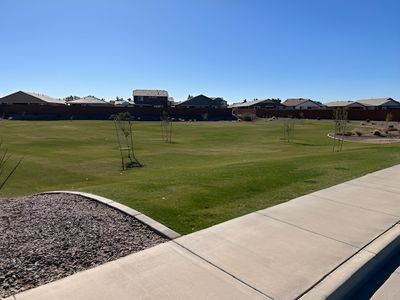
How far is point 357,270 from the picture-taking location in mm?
4254

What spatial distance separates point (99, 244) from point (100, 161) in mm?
18549

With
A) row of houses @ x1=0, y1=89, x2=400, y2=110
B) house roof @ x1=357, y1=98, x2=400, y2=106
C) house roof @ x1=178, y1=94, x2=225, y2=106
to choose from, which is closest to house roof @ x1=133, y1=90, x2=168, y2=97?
row of houses @ x1=0, y1=89, x2=400, y2=110

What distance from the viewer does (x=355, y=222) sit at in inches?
238

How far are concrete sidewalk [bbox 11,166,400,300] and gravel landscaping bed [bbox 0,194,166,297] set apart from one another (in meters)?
0.29

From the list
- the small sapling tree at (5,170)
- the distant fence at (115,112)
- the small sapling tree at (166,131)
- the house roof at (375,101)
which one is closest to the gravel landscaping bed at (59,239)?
the small sapling tree at (5,170)

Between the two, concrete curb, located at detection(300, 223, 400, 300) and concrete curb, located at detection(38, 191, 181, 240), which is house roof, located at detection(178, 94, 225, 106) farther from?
concrete curb, located at detection(300, 223, 400, 300)

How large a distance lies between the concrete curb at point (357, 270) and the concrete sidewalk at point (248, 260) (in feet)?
0.19

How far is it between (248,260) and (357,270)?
1.35 meters

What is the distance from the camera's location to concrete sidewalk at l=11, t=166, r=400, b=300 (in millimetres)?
3664

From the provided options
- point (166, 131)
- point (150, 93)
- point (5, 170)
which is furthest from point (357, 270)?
Result: point (150, 93)

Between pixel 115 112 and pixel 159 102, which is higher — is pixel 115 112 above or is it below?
below

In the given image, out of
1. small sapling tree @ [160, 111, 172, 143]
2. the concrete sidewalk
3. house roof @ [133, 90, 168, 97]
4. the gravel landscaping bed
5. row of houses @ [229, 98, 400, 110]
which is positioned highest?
house roof @ [133, 90, 168, 97]

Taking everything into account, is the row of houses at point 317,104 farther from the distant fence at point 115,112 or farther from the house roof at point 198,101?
the distant fence at point 115,112

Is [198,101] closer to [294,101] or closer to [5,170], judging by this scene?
[294,101]
